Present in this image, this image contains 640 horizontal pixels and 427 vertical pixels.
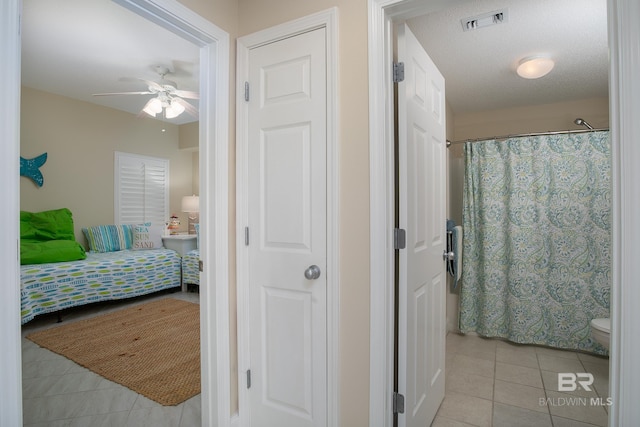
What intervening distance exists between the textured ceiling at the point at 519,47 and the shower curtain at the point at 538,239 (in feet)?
1.65

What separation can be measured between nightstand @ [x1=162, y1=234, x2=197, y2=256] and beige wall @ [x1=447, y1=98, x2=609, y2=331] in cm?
362

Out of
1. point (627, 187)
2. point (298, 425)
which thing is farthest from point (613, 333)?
point (298, 425)

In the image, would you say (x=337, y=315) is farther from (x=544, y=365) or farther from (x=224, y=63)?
→ (x=544, y=365)

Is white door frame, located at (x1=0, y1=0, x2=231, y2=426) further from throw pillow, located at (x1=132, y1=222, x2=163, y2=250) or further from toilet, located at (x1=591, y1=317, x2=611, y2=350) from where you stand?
throw pillow, located at (x1=132, y1=222, x2=163, y2=250)

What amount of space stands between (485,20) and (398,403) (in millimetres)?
2184

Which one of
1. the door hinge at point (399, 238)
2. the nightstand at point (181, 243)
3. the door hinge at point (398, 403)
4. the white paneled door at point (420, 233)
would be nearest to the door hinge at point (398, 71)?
the white paneled door at point (420, 233)

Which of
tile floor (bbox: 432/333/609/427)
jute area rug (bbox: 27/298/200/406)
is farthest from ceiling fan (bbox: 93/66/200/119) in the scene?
tile floor (bbox: 432/333/609/427)

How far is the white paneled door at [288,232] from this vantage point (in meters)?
1.49

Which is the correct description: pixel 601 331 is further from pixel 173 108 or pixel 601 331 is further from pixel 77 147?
pixel 77 147

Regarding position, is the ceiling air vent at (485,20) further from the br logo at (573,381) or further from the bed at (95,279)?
the bed at (95,279)

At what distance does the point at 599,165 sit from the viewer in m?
2.77

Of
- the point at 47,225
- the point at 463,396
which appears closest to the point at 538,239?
the point at 463,396

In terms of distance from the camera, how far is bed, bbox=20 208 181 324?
3.32 metres

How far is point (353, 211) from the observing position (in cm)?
143
